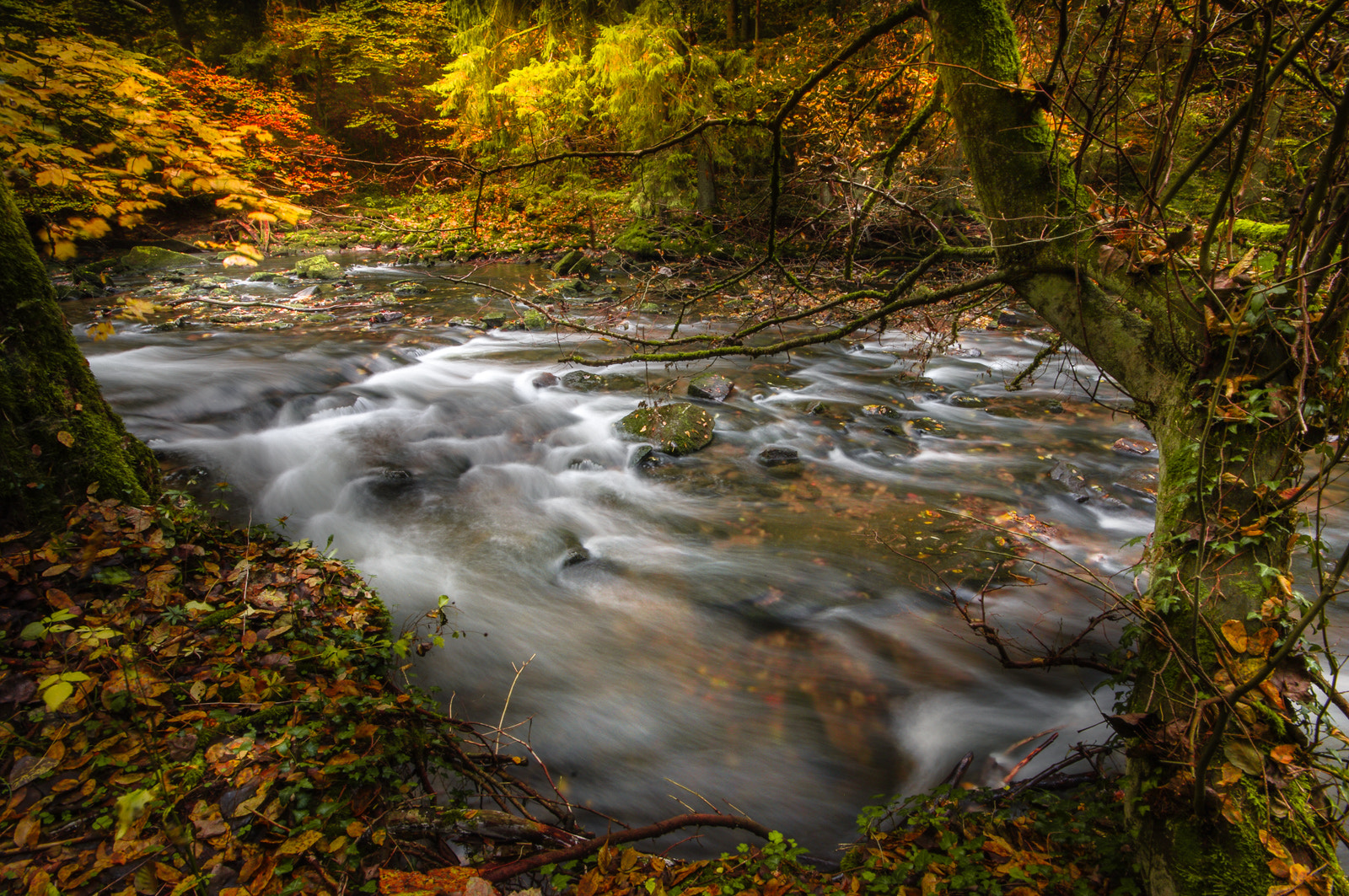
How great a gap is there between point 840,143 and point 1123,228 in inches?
124

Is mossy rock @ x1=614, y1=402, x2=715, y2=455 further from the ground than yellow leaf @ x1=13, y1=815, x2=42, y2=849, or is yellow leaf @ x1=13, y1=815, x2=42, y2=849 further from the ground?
yellow leaf @ x1=13, y1=815, x2=42, y2=849

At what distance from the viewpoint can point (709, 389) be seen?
8500mm

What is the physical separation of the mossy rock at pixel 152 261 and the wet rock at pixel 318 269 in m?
2.13

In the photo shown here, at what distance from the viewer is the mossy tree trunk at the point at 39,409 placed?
2.97 metres

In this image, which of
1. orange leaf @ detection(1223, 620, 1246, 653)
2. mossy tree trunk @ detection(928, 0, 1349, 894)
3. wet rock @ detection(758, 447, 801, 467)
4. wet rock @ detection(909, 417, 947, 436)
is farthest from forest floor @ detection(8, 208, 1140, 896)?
wet rock @ detection(909, 417, 947, 436)

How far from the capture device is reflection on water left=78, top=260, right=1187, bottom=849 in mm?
3838

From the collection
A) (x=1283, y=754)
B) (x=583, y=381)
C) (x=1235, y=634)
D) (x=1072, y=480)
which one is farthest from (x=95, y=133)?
(x=1072, y=480)

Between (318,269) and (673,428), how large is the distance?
11478 millimetres

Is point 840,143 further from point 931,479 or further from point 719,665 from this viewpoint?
point 719,665

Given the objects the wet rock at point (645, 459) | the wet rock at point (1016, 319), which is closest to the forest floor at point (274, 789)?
the wet rock at point (645, 459)

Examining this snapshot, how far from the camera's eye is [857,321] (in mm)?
3154

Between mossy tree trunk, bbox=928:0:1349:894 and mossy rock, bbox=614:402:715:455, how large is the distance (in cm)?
436

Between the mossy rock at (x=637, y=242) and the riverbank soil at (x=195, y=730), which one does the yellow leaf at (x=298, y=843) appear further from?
the mossy rock at (x=637, y=242)

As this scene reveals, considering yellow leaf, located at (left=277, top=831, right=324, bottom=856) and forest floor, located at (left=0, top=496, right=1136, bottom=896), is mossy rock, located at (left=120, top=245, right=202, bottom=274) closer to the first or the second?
forest floor, located at (left=0, top=496, right=1136, bottom=896)
